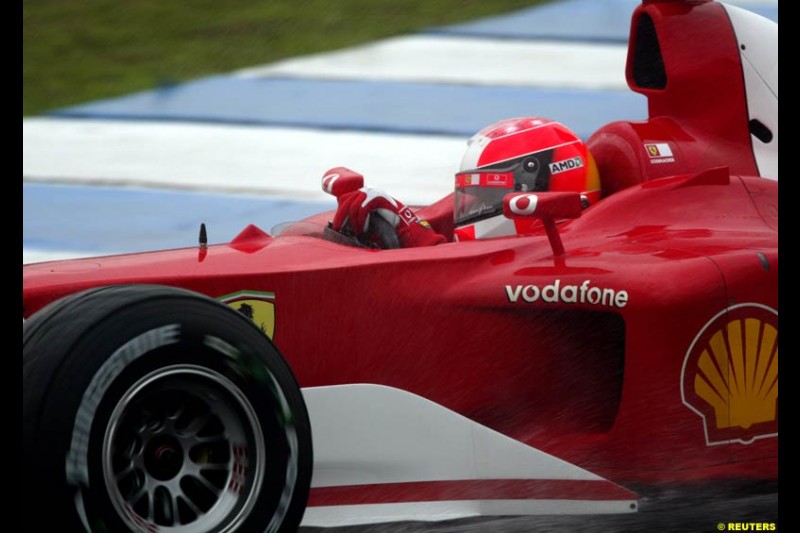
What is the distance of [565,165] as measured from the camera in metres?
4.23

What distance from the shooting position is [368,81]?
880 cm

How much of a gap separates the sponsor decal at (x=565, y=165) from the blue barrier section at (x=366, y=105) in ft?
11.3

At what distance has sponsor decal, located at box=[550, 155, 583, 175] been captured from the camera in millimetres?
4219

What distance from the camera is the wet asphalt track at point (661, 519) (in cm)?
367

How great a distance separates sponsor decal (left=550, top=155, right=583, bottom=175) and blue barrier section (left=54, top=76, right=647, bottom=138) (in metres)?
3.43

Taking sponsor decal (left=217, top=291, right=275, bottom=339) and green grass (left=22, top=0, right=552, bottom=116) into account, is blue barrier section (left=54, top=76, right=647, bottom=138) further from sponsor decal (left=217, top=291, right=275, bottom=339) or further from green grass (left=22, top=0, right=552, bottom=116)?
sponsor decal (left=217, top=291, right=275, bottom=339)

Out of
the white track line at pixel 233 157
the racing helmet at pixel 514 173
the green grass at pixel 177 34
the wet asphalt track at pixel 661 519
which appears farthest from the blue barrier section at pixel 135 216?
the wet asphalt track at pixel 661 519

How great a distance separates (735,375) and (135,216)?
3804 millimetres

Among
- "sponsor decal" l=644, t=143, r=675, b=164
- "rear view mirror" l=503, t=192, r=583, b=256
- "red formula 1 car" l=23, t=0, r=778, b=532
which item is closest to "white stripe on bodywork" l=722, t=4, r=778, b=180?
"sponsor decal" l=644, t=143, r=675, b=164

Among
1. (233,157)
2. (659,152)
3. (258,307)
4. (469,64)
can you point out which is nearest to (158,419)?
(258,307)

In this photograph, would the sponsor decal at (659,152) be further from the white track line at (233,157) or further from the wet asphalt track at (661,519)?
the white track line at (233,157)

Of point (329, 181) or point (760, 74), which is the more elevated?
point (760, 74)

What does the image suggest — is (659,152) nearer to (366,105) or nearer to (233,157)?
(233,157)

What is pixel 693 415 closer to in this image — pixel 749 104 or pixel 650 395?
pixel 650 395
